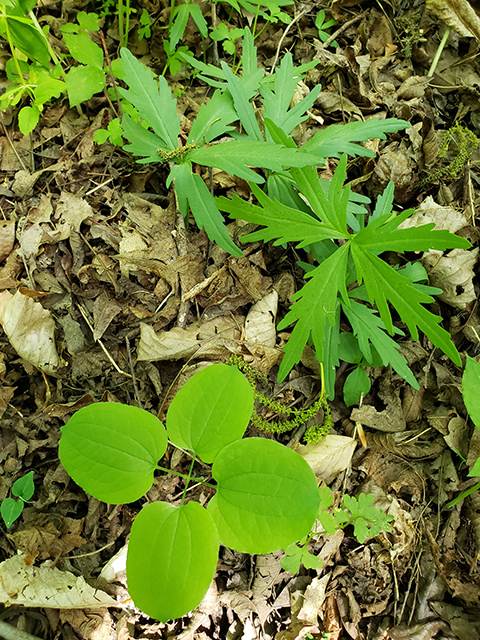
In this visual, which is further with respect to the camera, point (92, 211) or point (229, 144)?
point (92, 211)

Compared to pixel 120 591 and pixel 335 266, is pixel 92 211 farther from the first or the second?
pixel 120 591

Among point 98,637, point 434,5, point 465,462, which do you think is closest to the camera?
point 98,637

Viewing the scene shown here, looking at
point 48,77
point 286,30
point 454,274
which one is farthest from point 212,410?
point 286,30

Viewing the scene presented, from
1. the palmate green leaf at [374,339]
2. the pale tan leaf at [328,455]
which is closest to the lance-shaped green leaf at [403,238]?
the palmate green leaf at [374,339]

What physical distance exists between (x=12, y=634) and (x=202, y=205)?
1.89 meters

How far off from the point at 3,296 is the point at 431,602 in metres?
2.47

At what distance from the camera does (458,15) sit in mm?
2363

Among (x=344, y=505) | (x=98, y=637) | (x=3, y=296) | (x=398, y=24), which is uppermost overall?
(x=398, y=24)

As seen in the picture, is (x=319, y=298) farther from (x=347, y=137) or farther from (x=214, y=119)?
(x=214, y=119)

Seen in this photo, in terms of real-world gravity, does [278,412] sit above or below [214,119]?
below

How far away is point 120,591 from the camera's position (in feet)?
5.50

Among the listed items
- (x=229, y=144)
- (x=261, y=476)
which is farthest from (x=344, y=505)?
(x=229, y=144)

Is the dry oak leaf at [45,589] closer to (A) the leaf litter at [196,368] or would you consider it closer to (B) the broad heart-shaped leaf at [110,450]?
(A) the leaf litter at [196,368]

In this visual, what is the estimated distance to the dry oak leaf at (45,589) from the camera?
1.63m
